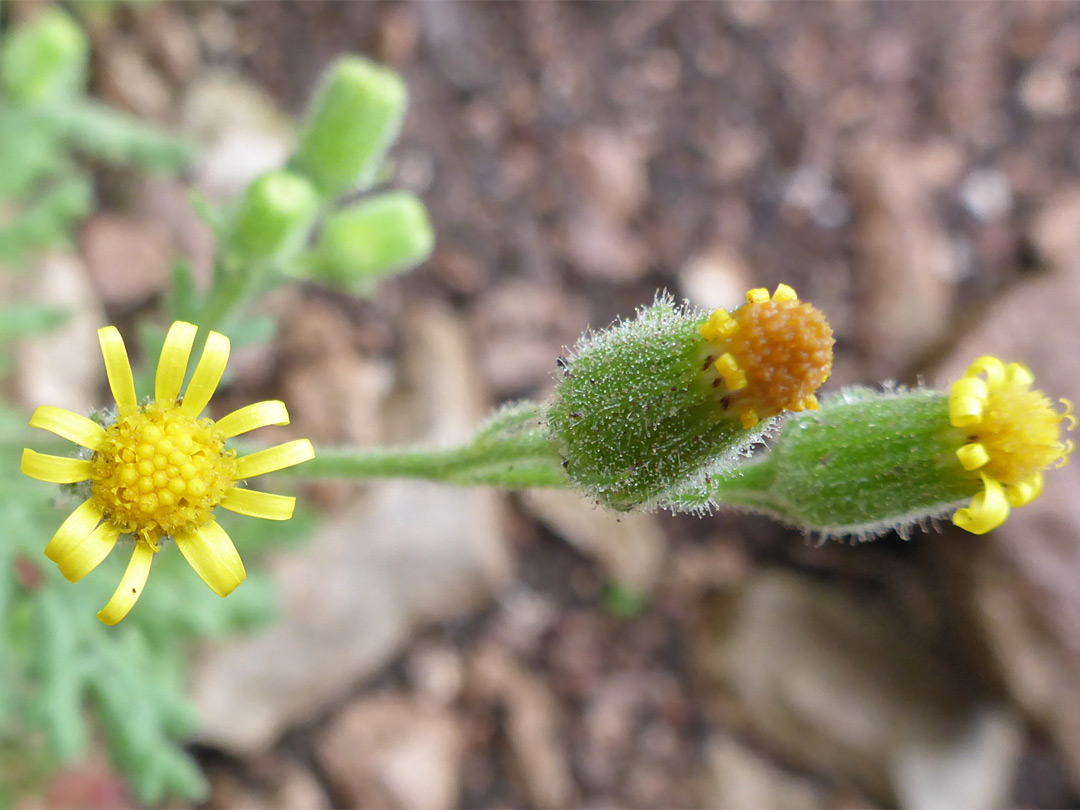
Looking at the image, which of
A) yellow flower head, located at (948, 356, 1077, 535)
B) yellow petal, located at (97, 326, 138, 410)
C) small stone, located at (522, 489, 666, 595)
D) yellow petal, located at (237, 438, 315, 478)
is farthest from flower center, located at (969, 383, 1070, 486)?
small stone, located at (522, 489, 666, 595)

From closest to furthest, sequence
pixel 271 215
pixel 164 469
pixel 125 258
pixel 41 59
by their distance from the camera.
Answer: pixel 164 469
pixel 271 215
pixel 41 59
pixel 125 258

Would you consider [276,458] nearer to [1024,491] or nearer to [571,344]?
[1024,491]

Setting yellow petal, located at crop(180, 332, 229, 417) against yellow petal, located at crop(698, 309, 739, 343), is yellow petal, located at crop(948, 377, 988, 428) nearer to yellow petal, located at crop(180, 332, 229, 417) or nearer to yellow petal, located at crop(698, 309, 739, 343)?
yellow petal, located at crop(698, 309, 739, 343)

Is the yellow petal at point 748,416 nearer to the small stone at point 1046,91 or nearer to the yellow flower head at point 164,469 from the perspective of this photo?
the yellow flower head at point 164,469

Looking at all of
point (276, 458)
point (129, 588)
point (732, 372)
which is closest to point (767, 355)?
point (732, 372)

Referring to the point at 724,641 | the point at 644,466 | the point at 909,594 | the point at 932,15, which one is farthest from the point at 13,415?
the point at 932,15

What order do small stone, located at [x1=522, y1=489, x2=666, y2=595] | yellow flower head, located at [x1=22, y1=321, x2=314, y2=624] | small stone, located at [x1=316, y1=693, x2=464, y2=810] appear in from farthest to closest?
small stone, located at [x1=522, y1=489, x2=666, y2=595] < small stone, located at [x1=316, y1=693, x2=464, y2=810] < yellow flower head, located at [x1=22, y1=321, x2=314, y2=624]

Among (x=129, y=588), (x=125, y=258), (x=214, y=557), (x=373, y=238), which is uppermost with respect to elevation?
(x=125, y=258)
